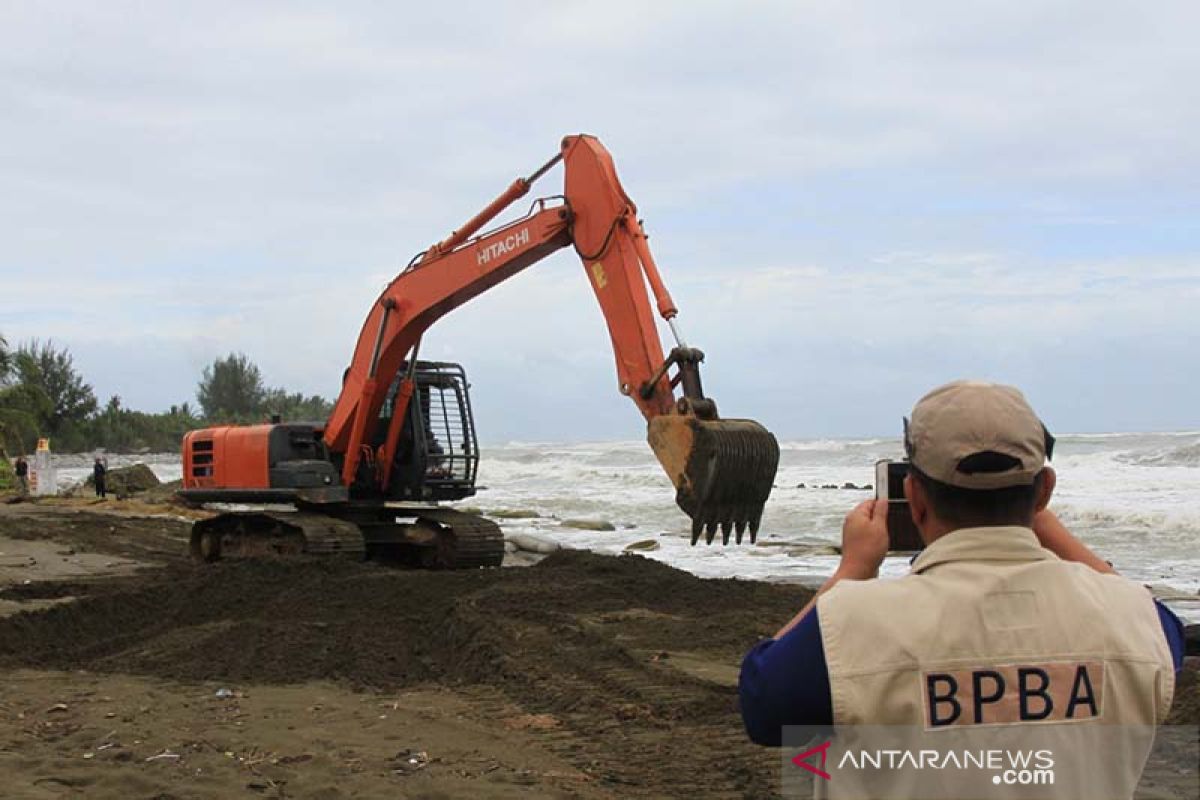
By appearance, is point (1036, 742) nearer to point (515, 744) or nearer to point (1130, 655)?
point (1130, 655)

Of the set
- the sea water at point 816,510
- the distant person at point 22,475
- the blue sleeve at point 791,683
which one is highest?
the blue sleeve at point 791,683

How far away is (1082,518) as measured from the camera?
Answer: 23734 mm

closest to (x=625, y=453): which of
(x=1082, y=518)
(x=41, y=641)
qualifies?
(x=1082, y=518)

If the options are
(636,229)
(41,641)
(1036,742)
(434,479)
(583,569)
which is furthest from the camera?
(434,479)

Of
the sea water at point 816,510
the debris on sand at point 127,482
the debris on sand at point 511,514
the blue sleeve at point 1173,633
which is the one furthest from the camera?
the debris on sand at point 127,482

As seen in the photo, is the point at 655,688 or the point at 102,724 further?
the point at 655,688

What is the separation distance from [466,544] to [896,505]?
12.5 m

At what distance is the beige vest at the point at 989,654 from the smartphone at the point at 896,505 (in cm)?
33

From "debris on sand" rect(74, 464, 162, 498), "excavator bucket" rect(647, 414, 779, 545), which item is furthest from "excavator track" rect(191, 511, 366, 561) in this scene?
"debris on sand" rect(74, 464, 162, 498)

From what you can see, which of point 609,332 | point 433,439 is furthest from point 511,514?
point 609,332

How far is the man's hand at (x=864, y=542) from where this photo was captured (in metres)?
2.13

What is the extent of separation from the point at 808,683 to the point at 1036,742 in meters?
0.34

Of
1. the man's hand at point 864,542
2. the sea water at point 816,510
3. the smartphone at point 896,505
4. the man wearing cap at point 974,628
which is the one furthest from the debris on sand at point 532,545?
the man wearing cap at point 974,628

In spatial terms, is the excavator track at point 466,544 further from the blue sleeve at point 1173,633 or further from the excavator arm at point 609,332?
the blue sleeve at point 1173,633
